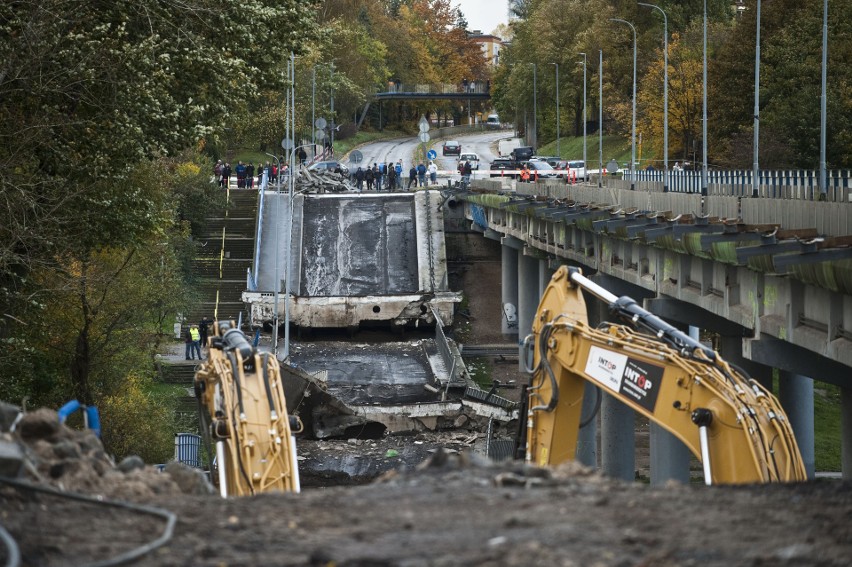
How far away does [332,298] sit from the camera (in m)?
54.9

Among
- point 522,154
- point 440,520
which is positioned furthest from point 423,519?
point 522,154

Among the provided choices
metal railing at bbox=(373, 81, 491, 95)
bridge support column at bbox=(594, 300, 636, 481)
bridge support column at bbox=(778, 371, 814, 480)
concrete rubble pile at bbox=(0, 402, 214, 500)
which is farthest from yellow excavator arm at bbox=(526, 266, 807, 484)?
metal railing at bbox=(373, 81, 491, 95)

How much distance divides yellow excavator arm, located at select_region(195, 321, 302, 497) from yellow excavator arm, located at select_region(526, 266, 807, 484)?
312cm

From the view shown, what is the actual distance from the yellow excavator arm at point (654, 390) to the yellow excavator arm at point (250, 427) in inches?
123

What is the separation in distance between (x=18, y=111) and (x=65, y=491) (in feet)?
49.4

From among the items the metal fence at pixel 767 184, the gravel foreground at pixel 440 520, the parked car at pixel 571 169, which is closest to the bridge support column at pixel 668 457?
the metal fence at pixel 767 184

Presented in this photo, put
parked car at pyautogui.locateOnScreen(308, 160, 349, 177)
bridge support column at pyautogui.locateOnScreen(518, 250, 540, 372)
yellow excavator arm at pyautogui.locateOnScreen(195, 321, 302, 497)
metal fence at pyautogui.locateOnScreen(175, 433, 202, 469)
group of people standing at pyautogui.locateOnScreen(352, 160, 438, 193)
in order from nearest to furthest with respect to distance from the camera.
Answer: yellow excavator arm at pyautogui.locateOnScreen(195, 321, 302, 497), metal fence at pyautogui.locateOnScreen(175, 433, 202, 469), bridge support column at pyautogui.locateOnScreen(518, 250, 540, 372), group of people standing at pyautogui.locateOnScreen(352, 160, 438, 193), parked car at pyautogui.locateOnScreen(308, 160, 349, 177)

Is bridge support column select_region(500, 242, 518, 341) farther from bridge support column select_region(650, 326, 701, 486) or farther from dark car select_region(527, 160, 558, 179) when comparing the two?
bridge support column select_region(650, 326, 701, 486)

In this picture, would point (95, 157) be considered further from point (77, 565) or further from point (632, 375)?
point (77, 565)

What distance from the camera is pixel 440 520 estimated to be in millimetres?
9727

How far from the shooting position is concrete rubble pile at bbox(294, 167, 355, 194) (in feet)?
227

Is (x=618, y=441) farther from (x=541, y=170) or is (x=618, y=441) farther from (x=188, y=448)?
(x=541, y=170)

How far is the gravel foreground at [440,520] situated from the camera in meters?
8.84

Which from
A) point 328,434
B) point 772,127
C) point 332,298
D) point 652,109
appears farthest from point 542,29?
point 328,434
